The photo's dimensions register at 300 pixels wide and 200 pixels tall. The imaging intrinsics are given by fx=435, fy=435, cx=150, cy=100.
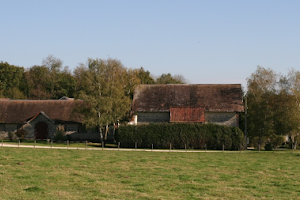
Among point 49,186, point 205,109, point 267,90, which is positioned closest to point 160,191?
point 49,186

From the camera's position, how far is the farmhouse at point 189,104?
5641cm

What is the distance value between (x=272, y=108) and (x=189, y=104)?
35.2ft

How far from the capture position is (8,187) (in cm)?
1594

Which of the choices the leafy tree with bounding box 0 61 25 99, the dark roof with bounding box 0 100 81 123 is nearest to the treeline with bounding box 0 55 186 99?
the leafy tree with bounding box 0 61 25 99

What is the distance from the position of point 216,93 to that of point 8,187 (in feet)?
152

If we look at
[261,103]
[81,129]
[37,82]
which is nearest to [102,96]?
[81,129]

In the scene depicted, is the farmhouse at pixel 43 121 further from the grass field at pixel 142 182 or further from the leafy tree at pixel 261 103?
the grass field at pixel 142 182

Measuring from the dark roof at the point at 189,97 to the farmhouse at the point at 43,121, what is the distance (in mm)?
8233

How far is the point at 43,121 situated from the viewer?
5881 centimetres

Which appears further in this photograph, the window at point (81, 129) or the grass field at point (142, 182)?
the window at point (81, 129)

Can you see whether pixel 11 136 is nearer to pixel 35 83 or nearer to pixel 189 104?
pixel 189 104

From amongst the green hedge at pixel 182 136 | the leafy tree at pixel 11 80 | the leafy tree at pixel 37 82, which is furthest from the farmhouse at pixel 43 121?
the leafy tree at pixel 37 82

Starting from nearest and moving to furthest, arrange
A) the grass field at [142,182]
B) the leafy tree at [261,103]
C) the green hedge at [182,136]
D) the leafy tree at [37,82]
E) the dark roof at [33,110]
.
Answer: the grass field at [142,182]
the green hedge at [182,136]
the leafy tree at [261,103]
the dark roof at [33,110]
the leafy tree at [37,82]

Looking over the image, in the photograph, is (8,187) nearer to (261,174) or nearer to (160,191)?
(160,191)
